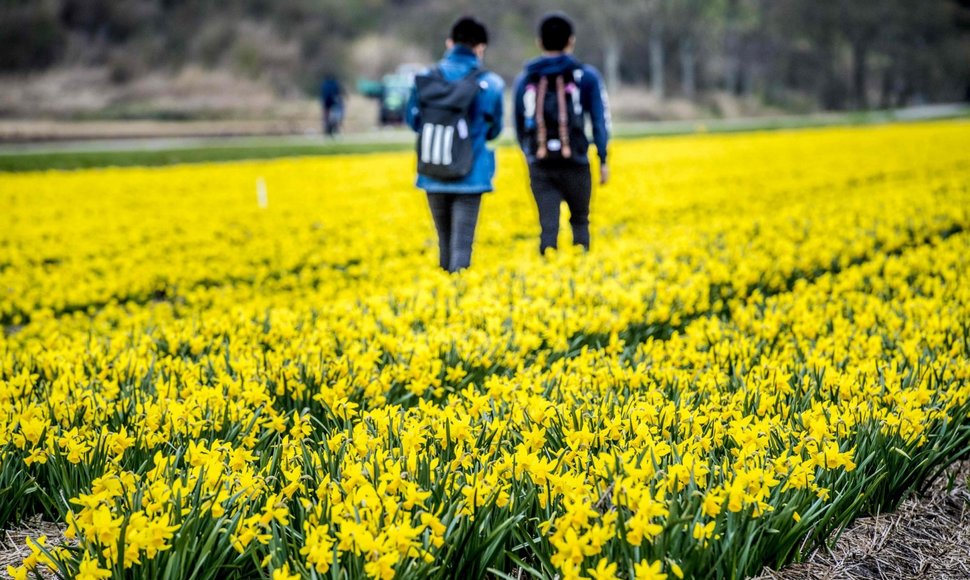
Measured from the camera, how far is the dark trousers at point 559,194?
23.8 feet

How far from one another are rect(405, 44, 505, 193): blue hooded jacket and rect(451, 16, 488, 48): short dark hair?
2.2 inches

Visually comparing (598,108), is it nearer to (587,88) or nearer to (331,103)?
(587,88)

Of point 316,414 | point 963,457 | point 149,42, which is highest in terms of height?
point 149,42

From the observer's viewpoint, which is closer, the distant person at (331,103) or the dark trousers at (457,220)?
the dark trousers at (457,220)

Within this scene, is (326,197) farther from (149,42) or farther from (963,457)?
(149,42)

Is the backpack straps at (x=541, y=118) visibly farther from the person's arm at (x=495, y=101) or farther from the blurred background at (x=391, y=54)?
the blurred background at (x=391, y=54)

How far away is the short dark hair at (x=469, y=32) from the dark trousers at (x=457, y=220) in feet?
3.57

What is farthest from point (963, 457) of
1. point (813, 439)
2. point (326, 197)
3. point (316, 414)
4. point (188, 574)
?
point (326, 197)

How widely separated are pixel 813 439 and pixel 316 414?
83.2 inches

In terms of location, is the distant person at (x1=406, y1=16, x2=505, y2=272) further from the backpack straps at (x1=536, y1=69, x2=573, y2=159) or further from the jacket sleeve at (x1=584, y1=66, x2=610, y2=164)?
the jacket sleeve at (x1=584, y1=66, x2=610, y2=164)

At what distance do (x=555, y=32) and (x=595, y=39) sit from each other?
211 feet

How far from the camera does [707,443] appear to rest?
3.26m

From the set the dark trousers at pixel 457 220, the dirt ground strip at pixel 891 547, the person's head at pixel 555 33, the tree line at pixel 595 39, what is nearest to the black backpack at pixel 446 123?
the dark trousers at pixel 457 220

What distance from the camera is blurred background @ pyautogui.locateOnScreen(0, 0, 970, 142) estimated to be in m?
46.9
